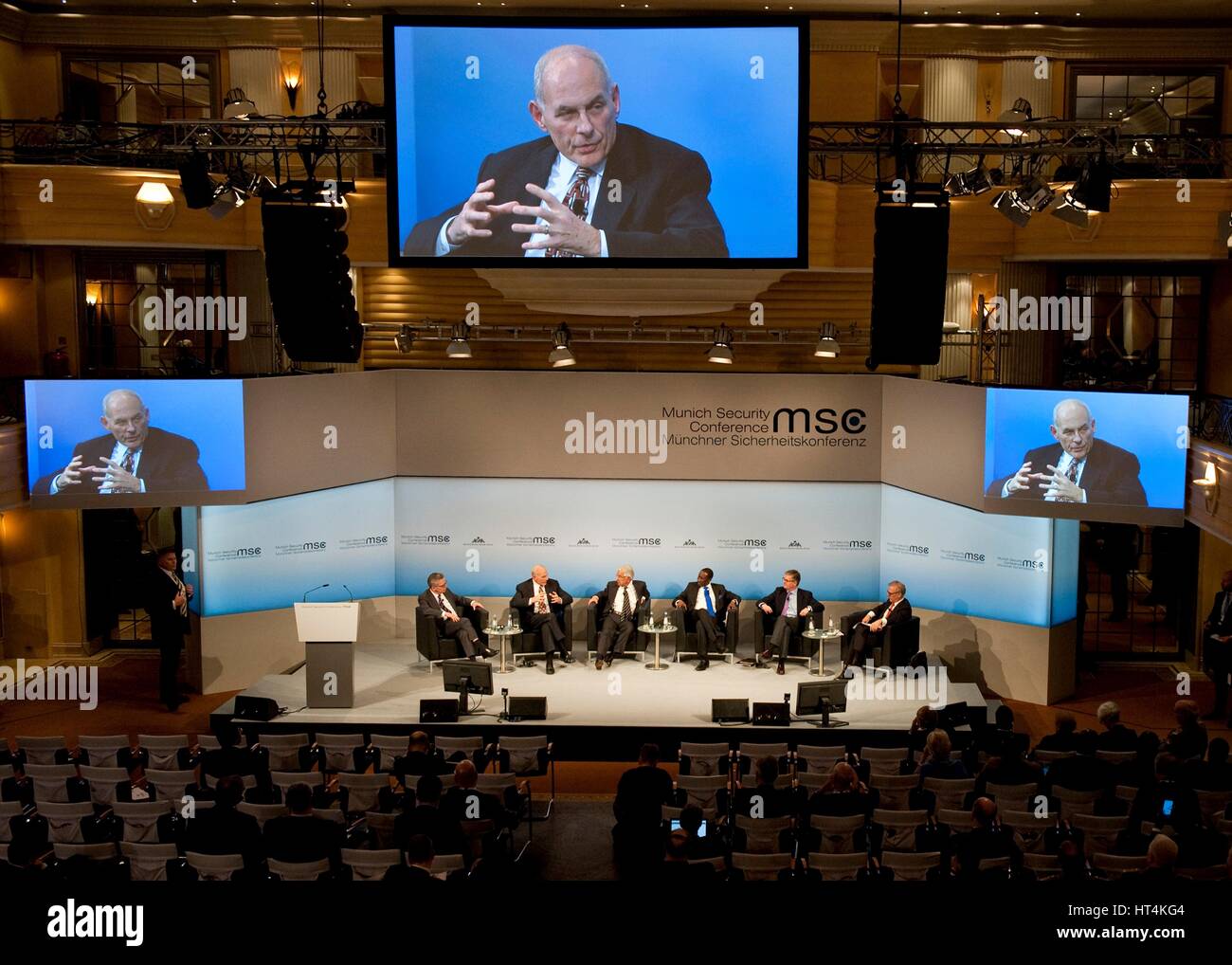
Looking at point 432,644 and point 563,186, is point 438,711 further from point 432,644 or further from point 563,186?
point 563,186

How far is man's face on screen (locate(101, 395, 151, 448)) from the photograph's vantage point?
12664 millimetres

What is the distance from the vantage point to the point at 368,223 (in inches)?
547

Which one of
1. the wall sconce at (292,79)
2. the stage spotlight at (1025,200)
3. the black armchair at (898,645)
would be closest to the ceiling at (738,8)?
the wall sconce at (292,79)

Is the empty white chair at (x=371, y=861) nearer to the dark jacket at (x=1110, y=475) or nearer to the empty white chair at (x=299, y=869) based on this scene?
the empty white chair at (x=299, y=869)

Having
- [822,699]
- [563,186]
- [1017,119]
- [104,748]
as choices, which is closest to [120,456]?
[104,748]

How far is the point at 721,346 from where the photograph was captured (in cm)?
1389

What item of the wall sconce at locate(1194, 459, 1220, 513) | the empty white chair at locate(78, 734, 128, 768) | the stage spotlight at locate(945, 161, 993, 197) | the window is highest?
the window

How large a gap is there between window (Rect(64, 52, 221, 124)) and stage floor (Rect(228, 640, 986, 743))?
7.37 meters

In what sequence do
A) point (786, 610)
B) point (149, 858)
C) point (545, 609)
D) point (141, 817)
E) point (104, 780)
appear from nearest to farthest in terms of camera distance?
point (149, 858) < point (141, 817) < point (104, 780) < point (786, 610) < point (545, 609)

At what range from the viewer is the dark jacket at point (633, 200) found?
11633 millimetres

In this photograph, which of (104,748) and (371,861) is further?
(104,748)

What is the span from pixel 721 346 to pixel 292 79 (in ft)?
20.6

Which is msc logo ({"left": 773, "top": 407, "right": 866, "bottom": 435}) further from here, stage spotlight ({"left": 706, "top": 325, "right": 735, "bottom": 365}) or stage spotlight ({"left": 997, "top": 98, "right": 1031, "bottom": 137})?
stage spotlight ({"left": 997, "top": 98, "right": 1031, "bottom": 137})

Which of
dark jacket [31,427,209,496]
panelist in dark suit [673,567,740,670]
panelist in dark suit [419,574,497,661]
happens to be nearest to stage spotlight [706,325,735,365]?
panelist in dark suit [673,567,740,670]
